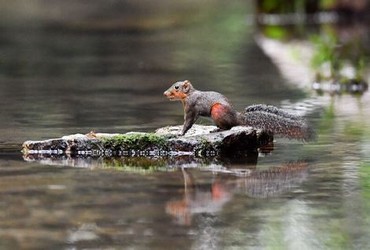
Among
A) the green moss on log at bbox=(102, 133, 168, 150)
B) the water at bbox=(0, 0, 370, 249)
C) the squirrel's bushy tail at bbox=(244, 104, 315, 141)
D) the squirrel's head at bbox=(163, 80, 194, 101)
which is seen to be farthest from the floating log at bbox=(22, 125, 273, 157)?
the squirrel's head at bbox=(163, 80, 194, 101)

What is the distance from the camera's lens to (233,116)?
9.30 m

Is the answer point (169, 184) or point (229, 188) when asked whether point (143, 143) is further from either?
point (229, 188)

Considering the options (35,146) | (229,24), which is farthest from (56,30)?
(35,146)

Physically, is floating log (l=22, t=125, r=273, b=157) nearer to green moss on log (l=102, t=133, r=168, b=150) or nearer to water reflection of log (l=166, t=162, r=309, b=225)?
green moss on log (l=102, t=133, r=168, b=150)

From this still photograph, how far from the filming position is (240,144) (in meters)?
9.17

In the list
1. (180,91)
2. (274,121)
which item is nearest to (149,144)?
(180,91)

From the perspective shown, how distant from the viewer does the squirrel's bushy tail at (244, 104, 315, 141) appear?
30.4 feet

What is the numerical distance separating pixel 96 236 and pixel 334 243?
1.29 metres

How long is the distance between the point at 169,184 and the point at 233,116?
1509 mm

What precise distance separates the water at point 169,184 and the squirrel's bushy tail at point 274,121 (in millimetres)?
166

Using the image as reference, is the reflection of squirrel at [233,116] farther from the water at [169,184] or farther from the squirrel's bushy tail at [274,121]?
the water at [169,184]

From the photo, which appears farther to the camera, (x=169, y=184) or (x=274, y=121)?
(x=274, y=121)

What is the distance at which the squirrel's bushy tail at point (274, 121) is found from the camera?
9273mm

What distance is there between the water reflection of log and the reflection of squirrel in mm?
623
